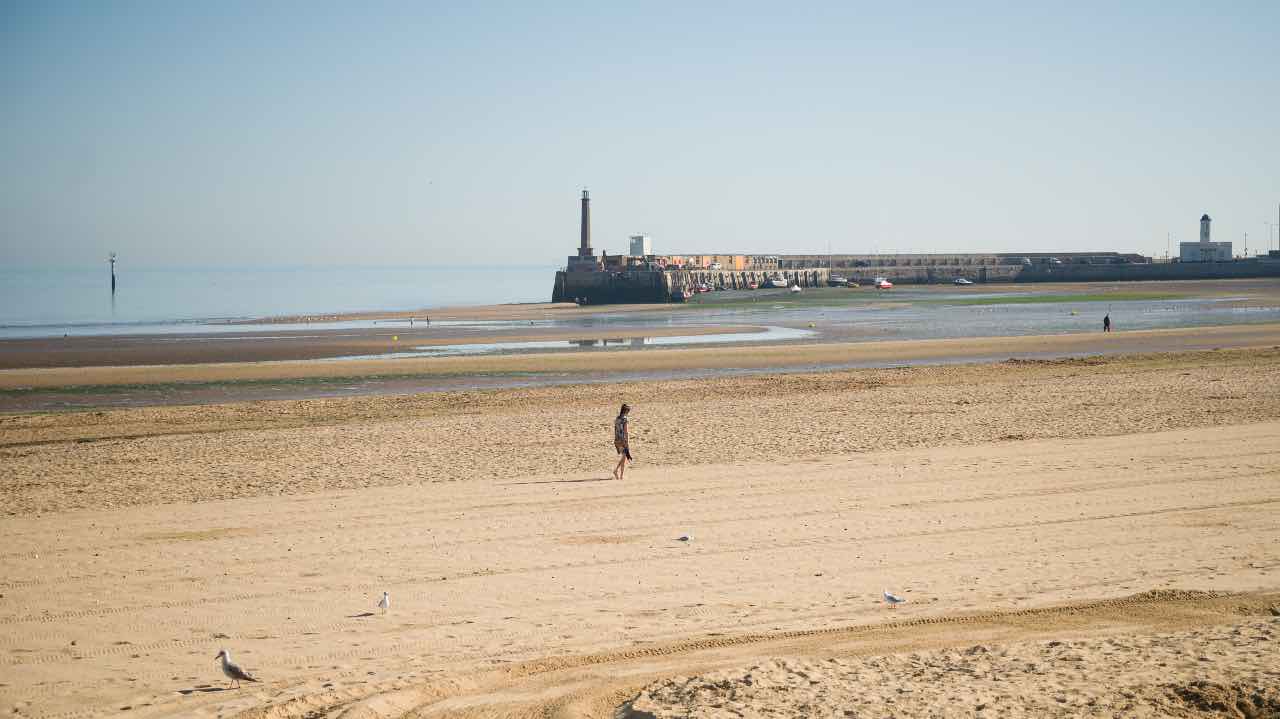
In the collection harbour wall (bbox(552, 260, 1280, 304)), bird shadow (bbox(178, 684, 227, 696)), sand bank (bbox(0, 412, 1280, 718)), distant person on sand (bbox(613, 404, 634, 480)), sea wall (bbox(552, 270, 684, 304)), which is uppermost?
harbour wall (bbox(552, 260, 1280, 304))

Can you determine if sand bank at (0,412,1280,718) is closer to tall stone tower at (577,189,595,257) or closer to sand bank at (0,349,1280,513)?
sand bank at (0,349,1280,513)

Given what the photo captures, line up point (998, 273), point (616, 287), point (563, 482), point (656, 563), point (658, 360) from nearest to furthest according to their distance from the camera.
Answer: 1. point (656, 563)
2. point (563, 482)
3. point (658, 360)
4. point (616, 287)
5. point (998, 273)

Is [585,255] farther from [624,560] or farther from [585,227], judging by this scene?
[624,560]

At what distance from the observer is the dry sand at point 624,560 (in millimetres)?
7570

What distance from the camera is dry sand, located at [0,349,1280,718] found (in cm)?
757

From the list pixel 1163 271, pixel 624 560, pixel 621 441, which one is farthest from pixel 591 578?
pixel 1163 271

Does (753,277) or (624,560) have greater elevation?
(753,277)

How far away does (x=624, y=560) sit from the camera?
1059cm

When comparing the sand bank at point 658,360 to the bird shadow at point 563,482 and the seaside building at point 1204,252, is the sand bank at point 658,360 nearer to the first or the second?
the bird shadow at point 563,482

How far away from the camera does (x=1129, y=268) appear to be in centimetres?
11169

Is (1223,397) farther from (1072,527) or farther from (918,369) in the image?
(1072,527)

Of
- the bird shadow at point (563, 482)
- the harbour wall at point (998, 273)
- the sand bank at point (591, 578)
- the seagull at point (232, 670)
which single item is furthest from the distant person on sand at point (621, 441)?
the harbour wall at point (998, 273)

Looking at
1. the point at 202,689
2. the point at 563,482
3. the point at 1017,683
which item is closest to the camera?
the point at 1017,683

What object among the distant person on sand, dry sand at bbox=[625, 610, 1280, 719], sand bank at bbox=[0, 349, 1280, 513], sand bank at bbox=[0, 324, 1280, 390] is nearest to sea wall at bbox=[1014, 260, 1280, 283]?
sand bank at bbox=[0, 324, 1280, 390]
